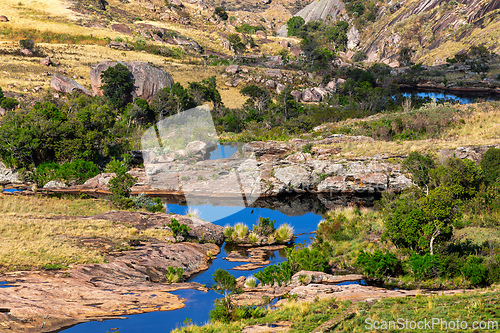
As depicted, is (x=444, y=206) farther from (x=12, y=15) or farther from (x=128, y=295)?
(x=12, y=15)

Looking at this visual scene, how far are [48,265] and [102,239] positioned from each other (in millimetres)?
4063

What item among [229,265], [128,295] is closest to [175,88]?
[229,265]

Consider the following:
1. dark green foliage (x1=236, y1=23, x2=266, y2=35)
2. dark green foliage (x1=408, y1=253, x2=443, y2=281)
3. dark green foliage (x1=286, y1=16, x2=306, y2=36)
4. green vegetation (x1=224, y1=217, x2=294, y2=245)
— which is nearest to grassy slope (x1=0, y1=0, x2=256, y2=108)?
dark green foliage (x1=236, y1=23, x2=266, y2=35)

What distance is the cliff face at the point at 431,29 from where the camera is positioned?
95500mm

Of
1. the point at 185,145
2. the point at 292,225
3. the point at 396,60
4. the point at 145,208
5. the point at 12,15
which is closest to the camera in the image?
the point at 292,225

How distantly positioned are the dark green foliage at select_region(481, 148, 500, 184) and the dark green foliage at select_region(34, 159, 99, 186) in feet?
97.7

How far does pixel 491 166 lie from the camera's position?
23.5 m

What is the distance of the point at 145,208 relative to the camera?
26.9 metres

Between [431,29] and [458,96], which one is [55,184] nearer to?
[458,96]

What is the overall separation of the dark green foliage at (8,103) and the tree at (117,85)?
37.8 ft

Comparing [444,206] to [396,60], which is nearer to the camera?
[444,206]

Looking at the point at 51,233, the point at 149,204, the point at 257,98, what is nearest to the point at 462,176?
the point at 149,204

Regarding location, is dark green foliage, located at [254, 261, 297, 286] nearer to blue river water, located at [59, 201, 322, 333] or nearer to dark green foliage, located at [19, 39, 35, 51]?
blue river water, located at [59, 201, 322, 333]

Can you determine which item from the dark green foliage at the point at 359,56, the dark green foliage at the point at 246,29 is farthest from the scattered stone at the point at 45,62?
the dark green foliage at the point at 359,56
